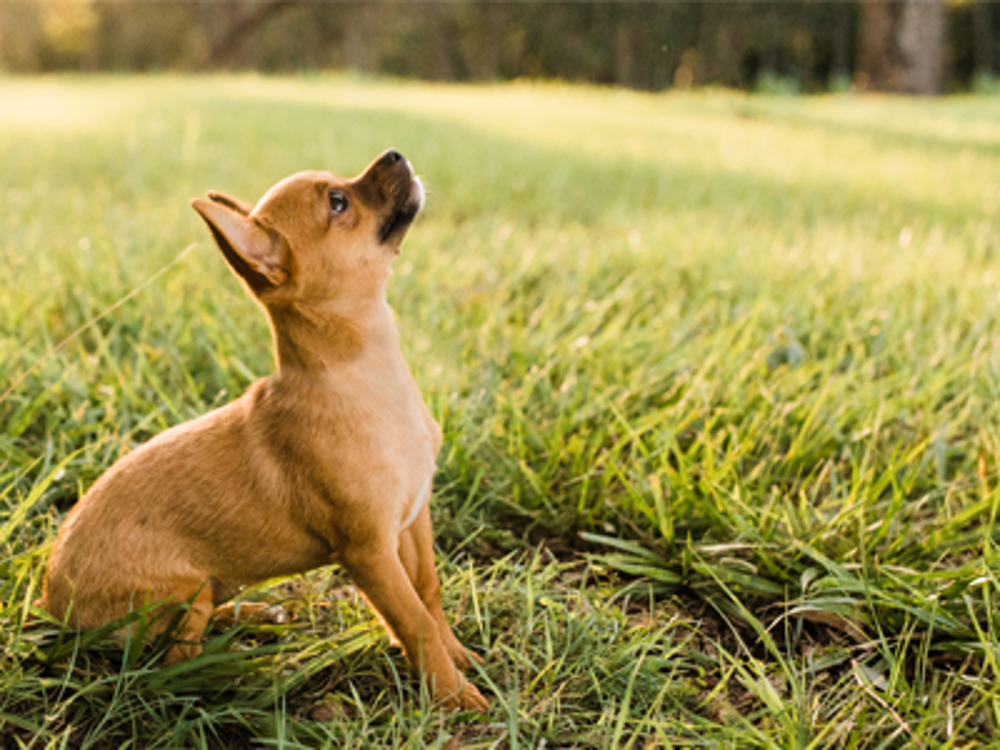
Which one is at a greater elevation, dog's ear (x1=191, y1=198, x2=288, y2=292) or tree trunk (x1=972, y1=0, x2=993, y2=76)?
dog's ear (x1=191, y1=198, x2=288, y2=292)

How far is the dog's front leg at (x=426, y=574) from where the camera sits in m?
1.66

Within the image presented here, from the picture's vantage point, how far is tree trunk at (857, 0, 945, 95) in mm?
15258

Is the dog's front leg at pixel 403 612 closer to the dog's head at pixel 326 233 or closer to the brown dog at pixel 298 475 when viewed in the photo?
the brown dog at pixel 298 475

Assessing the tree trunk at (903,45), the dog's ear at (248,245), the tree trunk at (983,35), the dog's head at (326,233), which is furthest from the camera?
the tree trunk at (983,35)

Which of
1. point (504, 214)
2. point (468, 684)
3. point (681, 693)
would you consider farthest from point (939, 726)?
point (504, 214)

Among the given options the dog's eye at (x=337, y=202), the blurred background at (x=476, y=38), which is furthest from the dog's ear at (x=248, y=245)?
the blurred background at (x=476, y=38)

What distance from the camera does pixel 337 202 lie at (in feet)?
5.04

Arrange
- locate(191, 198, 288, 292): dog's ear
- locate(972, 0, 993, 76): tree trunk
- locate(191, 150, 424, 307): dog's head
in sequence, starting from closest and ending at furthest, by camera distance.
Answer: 1. locate(191, 198, 288, 292): dog's ear
2. locate(191, 150, 424, 307): dog's head
3. locate(972, 0, 993, 76): tree trunk

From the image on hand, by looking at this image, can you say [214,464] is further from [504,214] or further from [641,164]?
[641,164]

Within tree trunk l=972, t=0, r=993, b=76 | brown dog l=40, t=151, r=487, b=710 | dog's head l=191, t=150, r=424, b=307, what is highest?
dog's head l=191, t=150, r=424, b=307

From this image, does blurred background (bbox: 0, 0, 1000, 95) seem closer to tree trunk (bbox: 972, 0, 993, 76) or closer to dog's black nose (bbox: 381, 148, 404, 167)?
tree trunk (bbox: 972, 0, 993, 76)

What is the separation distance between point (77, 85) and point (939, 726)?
50.1 feet

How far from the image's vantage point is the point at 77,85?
13633 millimetres

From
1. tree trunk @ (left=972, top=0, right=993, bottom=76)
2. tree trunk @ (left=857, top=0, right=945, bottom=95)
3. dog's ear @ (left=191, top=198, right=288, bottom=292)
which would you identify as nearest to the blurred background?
tree trunk @ (left=972, top=0, right=993, bottom=76)
